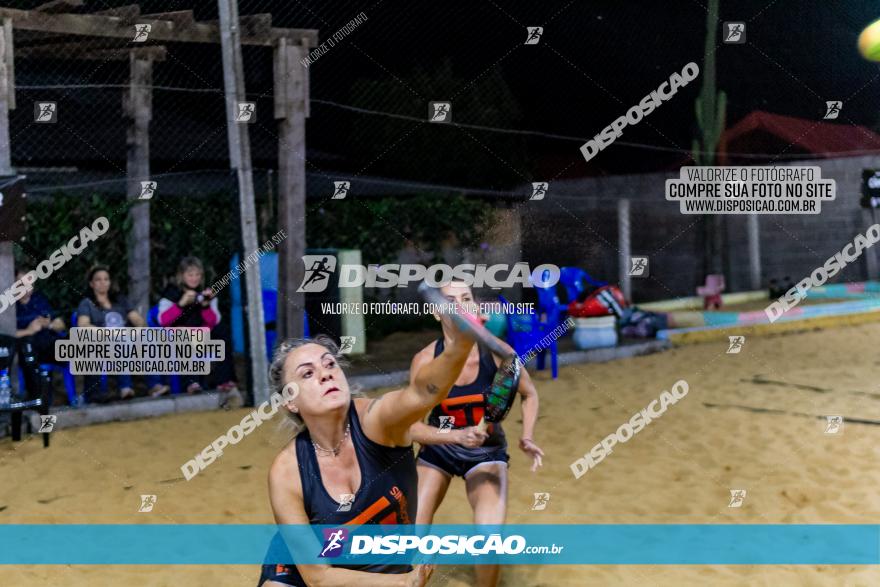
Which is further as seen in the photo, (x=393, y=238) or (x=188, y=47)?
(x=393, y=238)

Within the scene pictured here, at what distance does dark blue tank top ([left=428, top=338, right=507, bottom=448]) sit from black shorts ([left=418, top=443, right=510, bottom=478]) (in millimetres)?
40

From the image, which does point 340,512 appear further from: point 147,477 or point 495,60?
point 495,60

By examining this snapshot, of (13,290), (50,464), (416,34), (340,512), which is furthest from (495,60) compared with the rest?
(340,512)

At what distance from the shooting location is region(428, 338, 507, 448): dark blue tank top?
4496mm

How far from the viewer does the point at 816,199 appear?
63.0 feet

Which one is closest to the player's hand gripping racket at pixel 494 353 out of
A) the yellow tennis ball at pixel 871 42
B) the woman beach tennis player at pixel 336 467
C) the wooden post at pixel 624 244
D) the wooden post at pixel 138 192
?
the woman beach tennis player at pixel 336 467

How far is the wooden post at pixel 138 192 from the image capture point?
1054 cm

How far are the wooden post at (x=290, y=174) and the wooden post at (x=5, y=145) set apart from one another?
2.56 metres

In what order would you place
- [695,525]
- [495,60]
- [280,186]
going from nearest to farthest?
[695,525] → [280,186] → [495,60]

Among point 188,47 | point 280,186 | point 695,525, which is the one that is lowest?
point 695,525

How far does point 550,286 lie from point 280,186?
11.9 ft

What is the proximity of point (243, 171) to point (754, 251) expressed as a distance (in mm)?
13635

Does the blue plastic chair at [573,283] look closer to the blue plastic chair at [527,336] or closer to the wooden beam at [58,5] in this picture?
the blue plastic chair at [527,336]

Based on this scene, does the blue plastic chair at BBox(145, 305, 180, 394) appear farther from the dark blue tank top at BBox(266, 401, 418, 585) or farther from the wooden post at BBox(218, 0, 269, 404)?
the dark blue tank top at BBox(266, 401, 418, 585)
